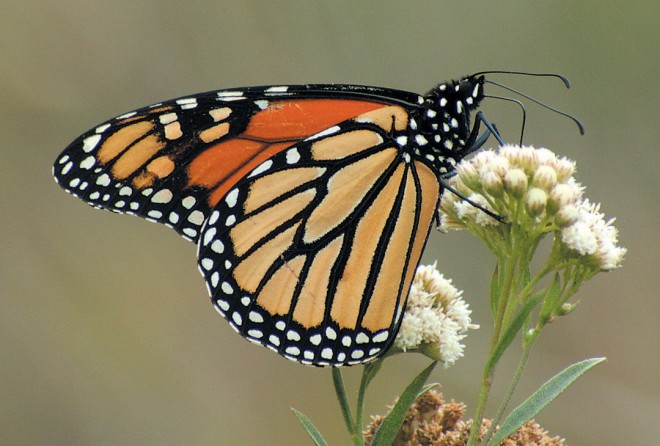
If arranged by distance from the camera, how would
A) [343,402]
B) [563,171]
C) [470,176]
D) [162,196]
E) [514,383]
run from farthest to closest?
1. [162,196]
2. [470,176]
3. [563,171]
4. [343,402]
5. [514,383]

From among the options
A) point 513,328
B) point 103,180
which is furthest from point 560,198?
point 103,180

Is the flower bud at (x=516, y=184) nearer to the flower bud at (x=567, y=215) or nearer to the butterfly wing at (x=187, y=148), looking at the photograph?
the flower bud at (x=567, y=215)

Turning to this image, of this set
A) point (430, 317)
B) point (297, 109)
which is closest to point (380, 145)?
point (297, 109)

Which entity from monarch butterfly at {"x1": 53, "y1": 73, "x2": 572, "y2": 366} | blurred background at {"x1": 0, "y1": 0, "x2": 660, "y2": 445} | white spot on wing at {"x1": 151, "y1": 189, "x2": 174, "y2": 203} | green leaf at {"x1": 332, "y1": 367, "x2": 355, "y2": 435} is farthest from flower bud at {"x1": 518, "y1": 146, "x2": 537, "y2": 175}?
blurred background at {"x1": 0, "y1": 0, "x2": 660, "y2": 445}

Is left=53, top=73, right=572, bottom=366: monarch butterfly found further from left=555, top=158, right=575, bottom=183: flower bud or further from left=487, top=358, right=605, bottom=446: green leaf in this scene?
left=487, top=358, right=605, bottom=446: green leaf

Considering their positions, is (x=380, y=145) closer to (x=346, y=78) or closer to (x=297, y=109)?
(x=297, y=109)

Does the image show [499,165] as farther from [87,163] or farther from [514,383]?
[87,163]

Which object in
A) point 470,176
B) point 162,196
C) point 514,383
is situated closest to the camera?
point 514,383
